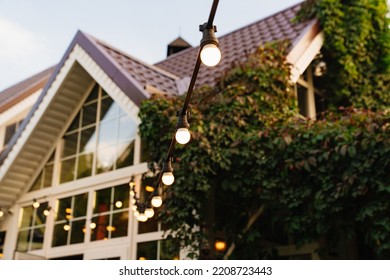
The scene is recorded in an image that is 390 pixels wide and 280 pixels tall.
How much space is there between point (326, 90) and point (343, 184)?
4.38 m

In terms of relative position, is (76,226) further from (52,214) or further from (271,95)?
(271,95)

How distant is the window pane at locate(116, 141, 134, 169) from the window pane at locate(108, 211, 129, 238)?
2.88 ft

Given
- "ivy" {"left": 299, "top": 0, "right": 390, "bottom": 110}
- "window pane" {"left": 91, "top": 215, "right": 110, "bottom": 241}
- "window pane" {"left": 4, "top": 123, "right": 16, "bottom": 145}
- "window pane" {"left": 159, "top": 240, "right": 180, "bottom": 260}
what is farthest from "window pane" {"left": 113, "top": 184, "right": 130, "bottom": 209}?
"window pane" {"left": 4, "top": 123, "right": 16, "bottom": 145}

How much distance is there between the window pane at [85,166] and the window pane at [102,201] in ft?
1.77

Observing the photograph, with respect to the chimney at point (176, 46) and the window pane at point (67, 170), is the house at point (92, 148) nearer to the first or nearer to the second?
the window pane at point (67, 170)

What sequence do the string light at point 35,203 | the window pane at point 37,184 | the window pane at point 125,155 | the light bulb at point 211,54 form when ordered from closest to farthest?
the light bulb at point 211,54 < the window pane at point 125,155 < the string light at point 35,203 < the window pane at point 37,184

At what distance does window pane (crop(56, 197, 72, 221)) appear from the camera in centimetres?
931

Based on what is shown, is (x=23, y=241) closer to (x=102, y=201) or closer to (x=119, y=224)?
(x=102, y=201)

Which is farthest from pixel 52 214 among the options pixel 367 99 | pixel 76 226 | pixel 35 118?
pixel 367 99

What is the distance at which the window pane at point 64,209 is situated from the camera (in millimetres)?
9312

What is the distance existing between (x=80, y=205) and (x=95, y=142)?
1205 mm

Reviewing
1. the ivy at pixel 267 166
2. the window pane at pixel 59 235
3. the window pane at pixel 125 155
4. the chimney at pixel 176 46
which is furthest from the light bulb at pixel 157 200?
the chimney at pixel 176 46

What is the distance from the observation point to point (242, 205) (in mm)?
7391
